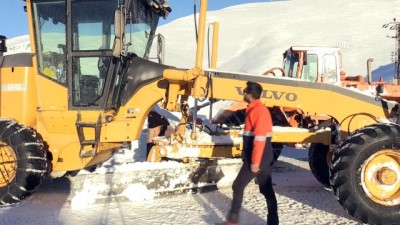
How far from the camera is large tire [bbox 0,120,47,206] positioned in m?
5.70

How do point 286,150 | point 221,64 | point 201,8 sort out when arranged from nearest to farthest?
point 201,8 → point 286,150 → point 221,64

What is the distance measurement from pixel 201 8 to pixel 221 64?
4180 cm

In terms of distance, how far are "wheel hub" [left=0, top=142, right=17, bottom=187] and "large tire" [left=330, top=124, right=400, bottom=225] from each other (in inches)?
147

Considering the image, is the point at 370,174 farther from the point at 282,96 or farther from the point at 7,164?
the point at 7,164

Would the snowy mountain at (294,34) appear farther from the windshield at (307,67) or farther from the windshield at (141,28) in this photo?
the windshield at (141,28)

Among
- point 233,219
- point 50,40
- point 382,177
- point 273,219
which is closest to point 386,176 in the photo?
point 382,177

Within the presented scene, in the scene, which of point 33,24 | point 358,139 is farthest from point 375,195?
point 33,24

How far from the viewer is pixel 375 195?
5.14m

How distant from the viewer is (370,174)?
520cm

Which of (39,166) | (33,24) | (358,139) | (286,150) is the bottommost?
(286,150)

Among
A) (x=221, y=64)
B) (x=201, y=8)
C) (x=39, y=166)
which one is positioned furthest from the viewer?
(x=221, y=64)

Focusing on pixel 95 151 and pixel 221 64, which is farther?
pixel 221 64

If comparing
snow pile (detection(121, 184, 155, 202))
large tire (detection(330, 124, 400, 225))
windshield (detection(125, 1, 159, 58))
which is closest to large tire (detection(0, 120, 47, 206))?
snow pile (detection(121, 184, 155, 202))

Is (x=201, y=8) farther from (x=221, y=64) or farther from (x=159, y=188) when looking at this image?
(x=221, y=64)
